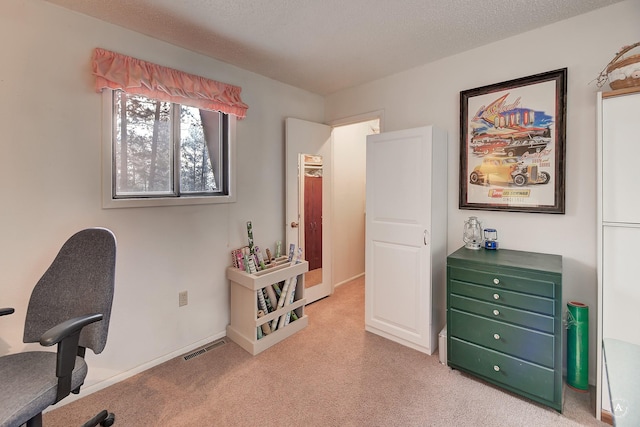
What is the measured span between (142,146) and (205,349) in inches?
67.3

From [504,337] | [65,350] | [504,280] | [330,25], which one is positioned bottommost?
[504,337]

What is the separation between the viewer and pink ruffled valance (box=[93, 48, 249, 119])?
1.96 m

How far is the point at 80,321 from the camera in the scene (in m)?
1.30

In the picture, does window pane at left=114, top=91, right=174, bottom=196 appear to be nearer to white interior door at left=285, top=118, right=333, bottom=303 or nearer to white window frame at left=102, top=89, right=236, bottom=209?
white window frame at left=102, top=89, right=236, bottom=209

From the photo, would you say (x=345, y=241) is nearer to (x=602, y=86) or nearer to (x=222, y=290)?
(x=222, y=290)

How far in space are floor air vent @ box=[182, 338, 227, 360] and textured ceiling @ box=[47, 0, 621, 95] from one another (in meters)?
2.47

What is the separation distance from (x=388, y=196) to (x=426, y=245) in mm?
518

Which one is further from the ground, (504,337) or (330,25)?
(330,25)

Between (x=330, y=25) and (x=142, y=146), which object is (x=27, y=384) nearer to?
(x=142, y=146)

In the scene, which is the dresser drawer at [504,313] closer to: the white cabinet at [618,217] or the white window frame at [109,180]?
the white cabinet at [618,217]

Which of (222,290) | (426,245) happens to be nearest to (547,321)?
(426,245)

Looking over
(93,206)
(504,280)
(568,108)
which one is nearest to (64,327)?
(93,206)

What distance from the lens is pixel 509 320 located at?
6.25ft

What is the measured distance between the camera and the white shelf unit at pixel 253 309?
2.46m
